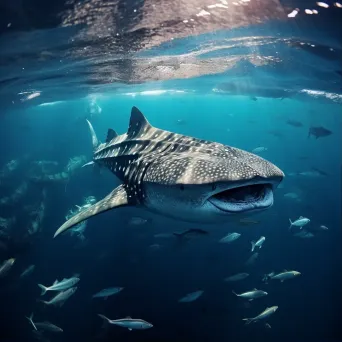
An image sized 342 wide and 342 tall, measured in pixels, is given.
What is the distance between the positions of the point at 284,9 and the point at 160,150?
552 centimetres

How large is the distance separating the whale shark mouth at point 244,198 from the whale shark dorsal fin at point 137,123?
12.4 feet

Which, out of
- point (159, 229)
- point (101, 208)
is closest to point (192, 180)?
point (101, 208)

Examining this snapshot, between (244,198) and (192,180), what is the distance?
662 millimetres

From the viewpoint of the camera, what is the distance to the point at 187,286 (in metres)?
13.9

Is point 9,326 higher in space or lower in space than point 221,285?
higher

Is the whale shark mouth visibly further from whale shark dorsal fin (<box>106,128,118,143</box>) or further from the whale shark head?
whale shark dorsal fin (<box>106,128,118,143</box>)

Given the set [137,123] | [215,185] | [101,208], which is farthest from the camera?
[137,123]

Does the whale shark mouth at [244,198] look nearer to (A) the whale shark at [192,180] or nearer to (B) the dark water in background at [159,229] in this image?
(A) the whale shark at [192,180]

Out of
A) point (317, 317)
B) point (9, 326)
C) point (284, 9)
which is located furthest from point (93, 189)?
point (284, 9)

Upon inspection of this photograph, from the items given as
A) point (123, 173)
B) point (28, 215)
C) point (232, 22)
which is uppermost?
point (232, 22)

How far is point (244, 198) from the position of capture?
3.75 m

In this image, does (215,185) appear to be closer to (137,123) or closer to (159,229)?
(137,123)

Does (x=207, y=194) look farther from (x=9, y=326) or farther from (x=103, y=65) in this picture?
(x=103, y=65)

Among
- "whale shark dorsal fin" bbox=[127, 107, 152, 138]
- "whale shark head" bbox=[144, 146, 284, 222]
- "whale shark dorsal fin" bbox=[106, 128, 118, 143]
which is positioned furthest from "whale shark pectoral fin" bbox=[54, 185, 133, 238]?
"whale shark dorsal fin" bbox=[106, 128, 118, 143]
